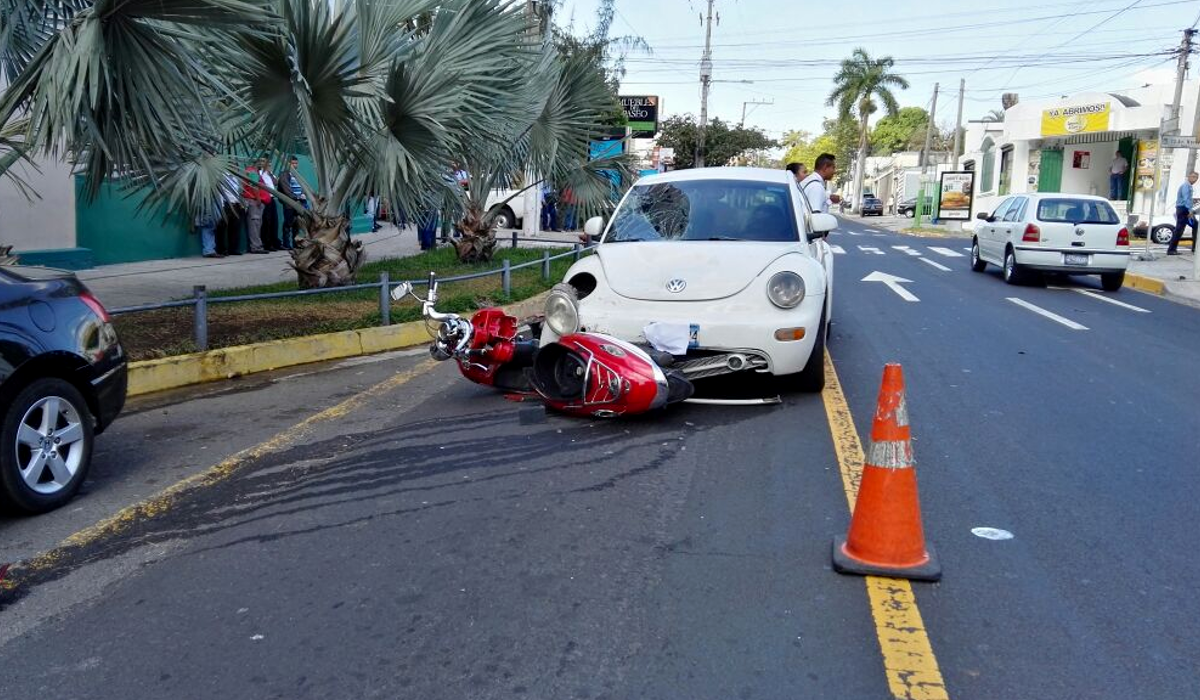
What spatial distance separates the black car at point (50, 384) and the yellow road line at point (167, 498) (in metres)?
0.37

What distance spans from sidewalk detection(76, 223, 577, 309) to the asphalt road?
485 cm

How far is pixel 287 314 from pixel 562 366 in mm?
4924

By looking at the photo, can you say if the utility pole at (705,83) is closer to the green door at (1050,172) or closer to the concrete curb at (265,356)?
the green door at (1050,172)

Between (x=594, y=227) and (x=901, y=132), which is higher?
(x=901, y=132)

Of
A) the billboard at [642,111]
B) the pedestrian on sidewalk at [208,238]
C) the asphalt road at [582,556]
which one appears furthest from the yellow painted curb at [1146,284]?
the billboard at [642,111]

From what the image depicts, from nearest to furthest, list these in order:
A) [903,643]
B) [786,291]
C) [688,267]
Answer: [903,643], [786,291], [688,267]

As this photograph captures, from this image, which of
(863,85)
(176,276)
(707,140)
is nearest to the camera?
(176,276)

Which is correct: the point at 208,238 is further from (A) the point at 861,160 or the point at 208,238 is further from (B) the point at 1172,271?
(A) the point at 861,160

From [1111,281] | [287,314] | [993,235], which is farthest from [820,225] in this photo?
[993,235]

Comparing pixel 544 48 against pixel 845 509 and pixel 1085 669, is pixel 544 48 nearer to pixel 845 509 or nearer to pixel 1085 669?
pixel 845 509

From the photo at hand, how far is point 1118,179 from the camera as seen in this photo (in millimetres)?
35094

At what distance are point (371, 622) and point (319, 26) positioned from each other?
662 cm

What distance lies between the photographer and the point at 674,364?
6629 millimetres

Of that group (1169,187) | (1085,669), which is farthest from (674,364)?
(1169,187)
